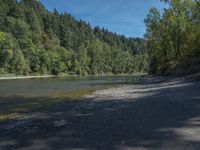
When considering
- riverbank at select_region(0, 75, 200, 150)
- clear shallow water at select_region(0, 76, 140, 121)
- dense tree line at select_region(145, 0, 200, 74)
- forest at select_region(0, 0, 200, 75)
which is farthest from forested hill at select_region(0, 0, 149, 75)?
riverbank at select_region(0, 75, 200, 150)

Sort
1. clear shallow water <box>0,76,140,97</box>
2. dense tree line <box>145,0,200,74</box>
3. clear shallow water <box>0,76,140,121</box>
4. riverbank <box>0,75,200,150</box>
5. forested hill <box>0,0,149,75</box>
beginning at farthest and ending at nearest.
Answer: forested hill <box>0,0,149,75</box>
dense tree line <box>145,0,200,74</box>
clear shallow water <box>0,76,140,97</box>
clear shallow water <box>0,76,140,121</box>
riverbank <box>0,75,200,150</box>

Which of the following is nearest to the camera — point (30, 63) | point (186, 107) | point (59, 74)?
point (186, 107)

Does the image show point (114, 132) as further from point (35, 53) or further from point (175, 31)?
point (35, 53)

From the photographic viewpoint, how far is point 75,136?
32.8 ft

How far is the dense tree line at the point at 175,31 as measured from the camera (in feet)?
205

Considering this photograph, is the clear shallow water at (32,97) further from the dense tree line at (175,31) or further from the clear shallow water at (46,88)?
the dense tree line at (175,31)

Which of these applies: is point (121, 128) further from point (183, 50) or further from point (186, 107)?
point (183, 50)

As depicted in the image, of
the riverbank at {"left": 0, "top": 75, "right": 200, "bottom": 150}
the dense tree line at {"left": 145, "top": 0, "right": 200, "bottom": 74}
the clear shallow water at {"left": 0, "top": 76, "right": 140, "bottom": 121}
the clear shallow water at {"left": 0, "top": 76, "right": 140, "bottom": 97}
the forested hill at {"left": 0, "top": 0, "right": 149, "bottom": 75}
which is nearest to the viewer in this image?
the riverbank at {"left": 0, "top": 75, "right": 200, "bottom": 150}

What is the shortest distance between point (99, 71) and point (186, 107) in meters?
168

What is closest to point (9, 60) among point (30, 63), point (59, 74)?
point (30, 63)

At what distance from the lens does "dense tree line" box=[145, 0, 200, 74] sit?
62.4m

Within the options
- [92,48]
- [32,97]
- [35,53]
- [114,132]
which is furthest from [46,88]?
[92,48]

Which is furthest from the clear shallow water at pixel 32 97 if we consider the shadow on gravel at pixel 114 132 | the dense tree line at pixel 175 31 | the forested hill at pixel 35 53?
the forested hill at pixel 35 53

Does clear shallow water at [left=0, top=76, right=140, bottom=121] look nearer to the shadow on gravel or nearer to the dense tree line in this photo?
the shadow on gravel
